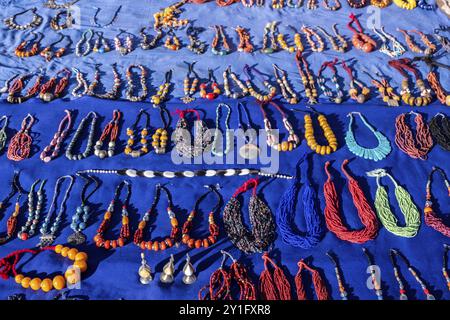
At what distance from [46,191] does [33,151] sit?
375mm

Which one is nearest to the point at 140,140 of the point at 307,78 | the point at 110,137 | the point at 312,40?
the point at 110,137

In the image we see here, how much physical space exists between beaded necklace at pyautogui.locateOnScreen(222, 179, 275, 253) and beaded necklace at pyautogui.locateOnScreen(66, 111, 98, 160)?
1032 millimetres

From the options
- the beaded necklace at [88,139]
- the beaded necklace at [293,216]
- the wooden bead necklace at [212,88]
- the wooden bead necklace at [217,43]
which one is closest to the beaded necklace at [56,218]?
the beaded necklace at [88,139]

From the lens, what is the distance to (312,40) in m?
3.55

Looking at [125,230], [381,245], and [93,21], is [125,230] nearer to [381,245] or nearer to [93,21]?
[381,245]

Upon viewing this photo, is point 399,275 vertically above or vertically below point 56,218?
above

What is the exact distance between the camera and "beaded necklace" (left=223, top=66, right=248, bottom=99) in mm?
3014

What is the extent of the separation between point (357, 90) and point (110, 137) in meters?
1.92

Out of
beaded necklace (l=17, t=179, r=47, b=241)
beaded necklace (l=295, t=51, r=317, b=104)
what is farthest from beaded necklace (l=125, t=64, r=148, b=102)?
beaded necklace (l=295, t=51, r=317, b=104)

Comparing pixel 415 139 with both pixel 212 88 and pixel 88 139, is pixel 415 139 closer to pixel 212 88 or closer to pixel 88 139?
pixel 212 88

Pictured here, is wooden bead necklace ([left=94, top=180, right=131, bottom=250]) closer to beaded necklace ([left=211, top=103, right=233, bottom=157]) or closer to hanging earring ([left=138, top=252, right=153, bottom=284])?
hanging earring ([left=138, top=252, right=153, bottom=284])

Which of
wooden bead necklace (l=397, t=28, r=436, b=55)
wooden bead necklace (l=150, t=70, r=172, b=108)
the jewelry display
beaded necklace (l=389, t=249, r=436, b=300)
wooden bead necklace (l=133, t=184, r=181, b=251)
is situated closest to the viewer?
beaded necklace (l=389, t=249, r=436, b=300)

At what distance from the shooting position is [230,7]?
3934mm
